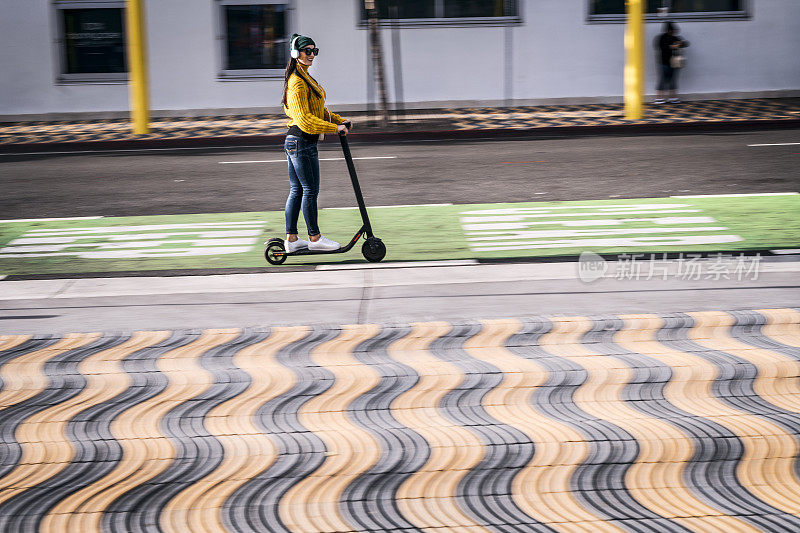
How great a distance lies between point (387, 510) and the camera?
11.5ft

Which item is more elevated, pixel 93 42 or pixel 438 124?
pixel 93 42

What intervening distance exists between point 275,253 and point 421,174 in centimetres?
558

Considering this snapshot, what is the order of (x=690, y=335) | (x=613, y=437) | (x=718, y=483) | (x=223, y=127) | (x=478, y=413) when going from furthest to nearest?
1. (x=223, y=127)
2. (x=690, y=335)
3. (x=478, y=413)
4. (x=613, y=437)
5. (x=718, y=483)

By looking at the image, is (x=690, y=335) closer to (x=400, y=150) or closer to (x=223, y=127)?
(x=400, y=150)

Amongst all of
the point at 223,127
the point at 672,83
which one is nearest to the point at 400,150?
the point at 223,127

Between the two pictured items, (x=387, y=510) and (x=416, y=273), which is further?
(x=416, y=273)

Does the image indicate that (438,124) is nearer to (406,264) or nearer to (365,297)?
(406,264)

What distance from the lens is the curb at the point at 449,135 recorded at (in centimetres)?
1736

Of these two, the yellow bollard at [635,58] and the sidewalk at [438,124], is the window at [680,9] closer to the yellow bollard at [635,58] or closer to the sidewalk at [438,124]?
the sidewalk at [438,124]

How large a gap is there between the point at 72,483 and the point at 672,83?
1946 cm

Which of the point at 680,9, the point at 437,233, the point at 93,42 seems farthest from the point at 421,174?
the point at 93,42

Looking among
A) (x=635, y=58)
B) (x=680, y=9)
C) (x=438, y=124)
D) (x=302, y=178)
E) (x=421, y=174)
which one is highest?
(x=680, y=9)

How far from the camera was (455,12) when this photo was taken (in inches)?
858

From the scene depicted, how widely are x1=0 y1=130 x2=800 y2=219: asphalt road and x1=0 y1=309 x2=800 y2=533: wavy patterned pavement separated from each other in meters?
5.61
